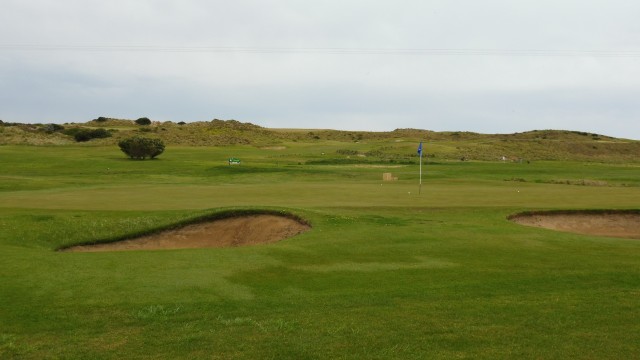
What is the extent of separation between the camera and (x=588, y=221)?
27.0 meters

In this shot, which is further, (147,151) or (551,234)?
(147,151)

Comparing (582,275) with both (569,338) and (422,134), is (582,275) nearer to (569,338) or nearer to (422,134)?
(569,338)

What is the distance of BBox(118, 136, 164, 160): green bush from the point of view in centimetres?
7825

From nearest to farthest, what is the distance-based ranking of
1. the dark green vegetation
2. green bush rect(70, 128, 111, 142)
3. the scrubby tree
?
1. the dark green vegetation
2. green bush rect(70, 128, 111, 142)
3. the scrubby tree

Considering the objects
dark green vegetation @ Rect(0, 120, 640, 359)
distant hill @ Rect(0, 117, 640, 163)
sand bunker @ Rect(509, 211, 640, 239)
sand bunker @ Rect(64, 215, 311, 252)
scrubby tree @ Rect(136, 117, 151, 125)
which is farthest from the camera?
scrubby tree @ Rect(136, 117, 151, 125)

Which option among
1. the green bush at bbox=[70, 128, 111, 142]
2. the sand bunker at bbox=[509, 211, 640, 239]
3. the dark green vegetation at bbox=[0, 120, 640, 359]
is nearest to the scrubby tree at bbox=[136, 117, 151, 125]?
the green bush at bbox=[70, 128, 111, 142]

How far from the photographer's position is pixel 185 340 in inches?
394

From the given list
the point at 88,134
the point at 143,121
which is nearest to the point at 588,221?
the point at 88,134

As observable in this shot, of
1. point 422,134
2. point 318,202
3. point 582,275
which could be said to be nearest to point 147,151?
point 318,202

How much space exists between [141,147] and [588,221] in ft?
203

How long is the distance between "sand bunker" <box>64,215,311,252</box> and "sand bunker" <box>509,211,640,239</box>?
982 centimetres

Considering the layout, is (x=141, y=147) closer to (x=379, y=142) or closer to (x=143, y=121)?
(x=379, y=142)

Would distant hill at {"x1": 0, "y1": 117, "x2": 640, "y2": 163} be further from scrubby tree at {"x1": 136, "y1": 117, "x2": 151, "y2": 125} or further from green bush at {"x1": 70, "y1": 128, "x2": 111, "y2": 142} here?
scrubby tree at {"x1": 136, "y1": 117, "x2": 151, "y2": 125}

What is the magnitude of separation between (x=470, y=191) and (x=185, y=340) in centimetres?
2997
